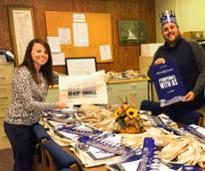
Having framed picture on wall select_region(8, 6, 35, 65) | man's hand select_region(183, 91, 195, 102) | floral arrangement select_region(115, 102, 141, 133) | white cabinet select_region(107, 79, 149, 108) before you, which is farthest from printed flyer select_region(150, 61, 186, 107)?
framed picture on wall select_region(8, 6, 35, 65)

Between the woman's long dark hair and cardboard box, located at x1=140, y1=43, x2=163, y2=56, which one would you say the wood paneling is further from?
the woman's long dark hair

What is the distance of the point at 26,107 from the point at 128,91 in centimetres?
248

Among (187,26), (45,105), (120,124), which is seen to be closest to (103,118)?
(120,124)

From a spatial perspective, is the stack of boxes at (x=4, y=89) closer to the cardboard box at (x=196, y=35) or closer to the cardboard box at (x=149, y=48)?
the cardboard box at (x=149, y=48)

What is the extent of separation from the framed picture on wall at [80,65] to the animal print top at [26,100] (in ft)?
7.25

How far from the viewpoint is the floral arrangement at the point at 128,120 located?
165cm

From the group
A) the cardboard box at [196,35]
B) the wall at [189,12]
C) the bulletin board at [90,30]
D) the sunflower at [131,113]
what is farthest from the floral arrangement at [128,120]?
the wall at [189,12]

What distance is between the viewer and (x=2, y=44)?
4008 mm

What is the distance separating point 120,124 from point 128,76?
2.73 m

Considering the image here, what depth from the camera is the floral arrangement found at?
1.65 meters

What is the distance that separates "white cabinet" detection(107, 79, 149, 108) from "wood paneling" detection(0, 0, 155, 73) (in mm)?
691

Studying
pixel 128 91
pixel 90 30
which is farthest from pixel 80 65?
pixel 128 91

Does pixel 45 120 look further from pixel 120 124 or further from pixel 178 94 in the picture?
pixel 178 94

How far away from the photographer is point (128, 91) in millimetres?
4250
